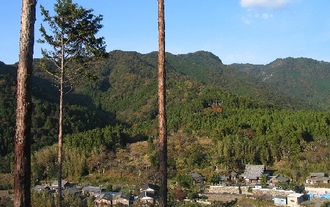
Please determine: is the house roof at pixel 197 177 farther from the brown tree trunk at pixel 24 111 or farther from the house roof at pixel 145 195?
the brown tree trunk at pixel 24 111

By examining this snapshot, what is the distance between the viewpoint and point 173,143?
4003cm

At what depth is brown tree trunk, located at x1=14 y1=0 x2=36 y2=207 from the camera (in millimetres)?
4031

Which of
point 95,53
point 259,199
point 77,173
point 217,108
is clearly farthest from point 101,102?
point 95,53

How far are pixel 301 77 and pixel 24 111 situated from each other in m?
148

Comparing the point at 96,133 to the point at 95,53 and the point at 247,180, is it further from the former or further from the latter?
the point at 95,53

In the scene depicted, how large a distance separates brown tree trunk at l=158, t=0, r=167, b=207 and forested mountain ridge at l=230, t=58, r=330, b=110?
4283 inches

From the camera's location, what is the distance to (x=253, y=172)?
30.5 meters

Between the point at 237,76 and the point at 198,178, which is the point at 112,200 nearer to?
the point at 198,178

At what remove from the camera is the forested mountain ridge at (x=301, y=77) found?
121938 mm

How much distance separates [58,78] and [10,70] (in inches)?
2397

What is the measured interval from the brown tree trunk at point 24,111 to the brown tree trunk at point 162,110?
2504 mm

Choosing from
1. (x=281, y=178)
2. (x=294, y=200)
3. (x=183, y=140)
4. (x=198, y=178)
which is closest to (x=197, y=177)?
(x=198, y=178)

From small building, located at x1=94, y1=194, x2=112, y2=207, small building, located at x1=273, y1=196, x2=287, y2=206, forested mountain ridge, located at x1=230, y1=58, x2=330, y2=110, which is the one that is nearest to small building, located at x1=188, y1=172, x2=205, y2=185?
small building, located at x1=273, y1=196, x2=287, y2=206

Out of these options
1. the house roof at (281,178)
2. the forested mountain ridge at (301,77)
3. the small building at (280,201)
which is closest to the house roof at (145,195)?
the small building at (280,201)
